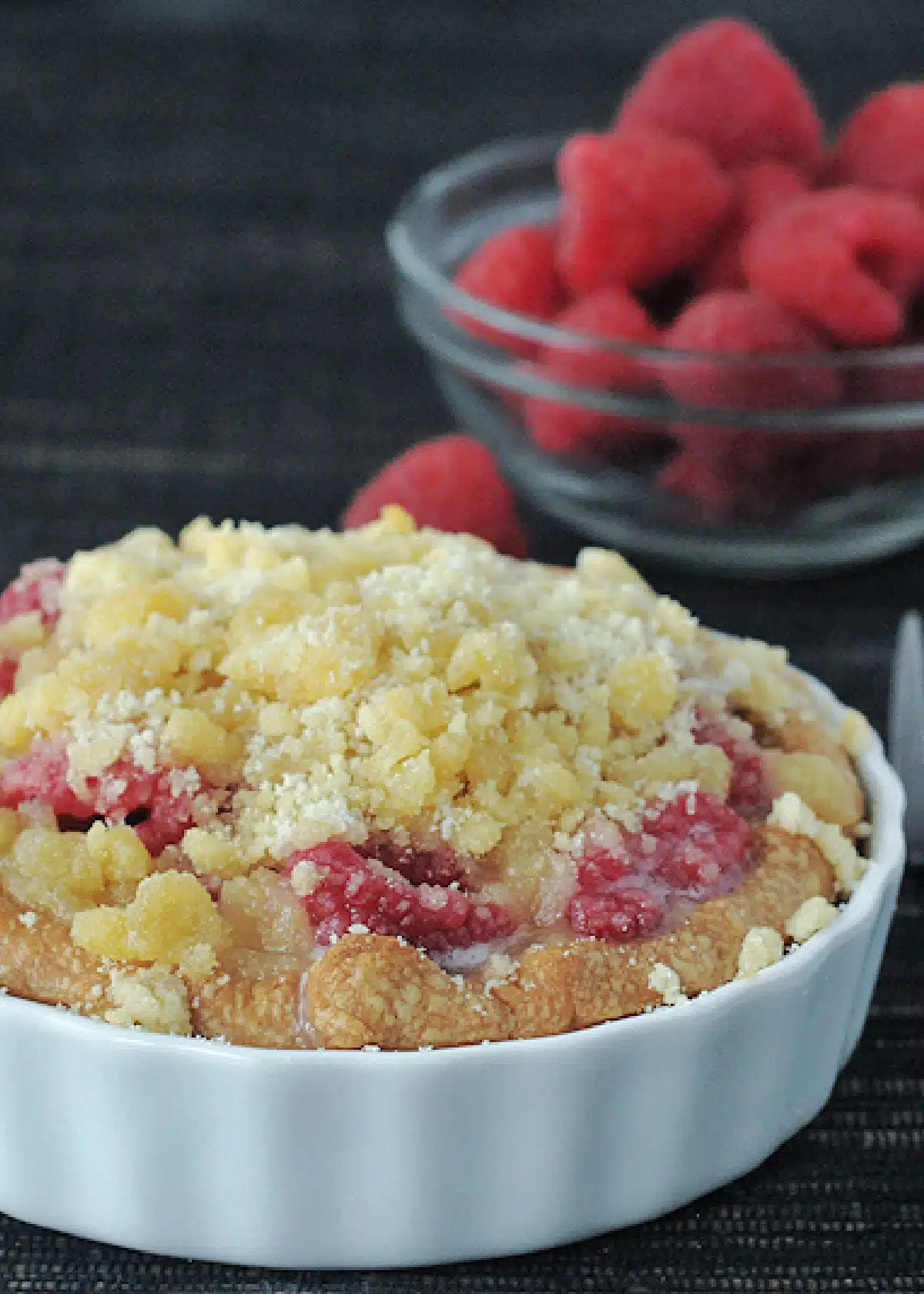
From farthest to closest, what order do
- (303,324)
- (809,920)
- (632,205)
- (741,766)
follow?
(303,324) → (632,205) → (741,766) → (809,920)

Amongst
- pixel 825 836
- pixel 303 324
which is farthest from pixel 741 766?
pixel 303 324

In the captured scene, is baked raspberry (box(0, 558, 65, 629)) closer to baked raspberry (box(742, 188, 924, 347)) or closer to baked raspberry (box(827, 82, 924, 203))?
baked raspberry (box(742, 188, 924, 347))

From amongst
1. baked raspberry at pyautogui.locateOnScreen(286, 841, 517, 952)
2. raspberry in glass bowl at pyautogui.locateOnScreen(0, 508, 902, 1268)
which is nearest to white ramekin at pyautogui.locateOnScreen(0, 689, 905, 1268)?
raspberry in glass bowl at pyautogui.locateOnScreen(0, 508, 902, 1268)

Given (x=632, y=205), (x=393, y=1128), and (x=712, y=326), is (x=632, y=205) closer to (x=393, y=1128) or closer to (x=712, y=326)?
(x=712, y=326)

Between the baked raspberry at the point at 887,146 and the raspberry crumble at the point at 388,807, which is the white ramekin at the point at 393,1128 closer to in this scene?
the raspberry crumble at the point at 388,807

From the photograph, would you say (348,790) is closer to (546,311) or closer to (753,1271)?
(753,1271)
